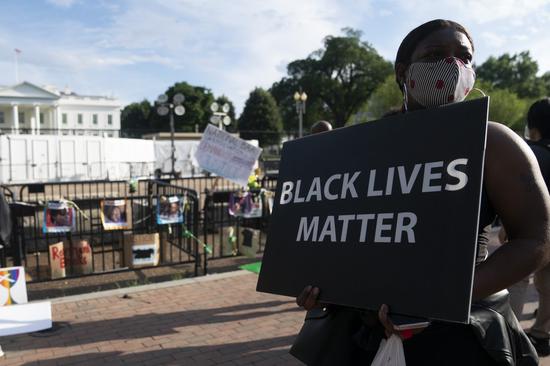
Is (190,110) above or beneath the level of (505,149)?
above

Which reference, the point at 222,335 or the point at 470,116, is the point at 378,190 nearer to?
the point at 470,116

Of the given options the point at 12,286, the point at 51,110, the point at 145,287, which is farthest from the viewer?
the point at 51,110

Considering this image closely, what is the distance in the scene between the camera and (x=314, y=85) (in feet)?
191

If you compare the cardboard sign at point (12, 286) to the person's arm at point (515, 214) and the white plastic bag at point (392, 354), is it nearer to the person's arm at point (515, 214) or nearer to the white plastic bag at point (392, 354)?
the white plastic bag at point (392, 354)

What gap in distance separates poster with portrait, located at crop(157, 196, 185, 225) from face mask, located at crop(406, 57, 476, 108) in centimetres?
603

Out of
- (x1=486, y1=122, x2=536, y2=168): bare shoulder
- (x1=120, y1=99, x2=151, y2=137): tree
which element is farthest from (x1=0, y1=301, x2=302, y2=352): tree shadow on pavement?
(x1=120, y1=99, x2=151, y2=137): tree

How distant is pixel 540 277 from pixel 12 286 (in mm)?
5662

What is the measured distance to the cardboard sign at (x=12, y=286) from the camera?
5.09 m

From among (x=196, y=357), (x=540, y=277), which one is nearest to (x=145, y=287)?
(x=196, y=357)

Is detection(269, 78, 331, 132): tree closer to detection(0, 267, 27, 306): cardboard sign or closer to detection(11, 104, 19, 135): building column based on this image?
detection(11, 104, 19, 135): building column

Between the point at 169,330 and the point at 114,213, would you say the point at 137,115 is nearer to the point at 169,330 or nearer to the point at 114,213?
the point at 114,213

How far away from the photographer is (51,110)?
75312 mm

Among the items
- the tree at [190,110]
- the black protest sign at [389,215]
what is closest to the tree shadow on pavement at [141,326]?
the black protest sign at [389,215]

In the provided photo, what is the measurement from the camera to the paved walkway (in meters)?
4.12
